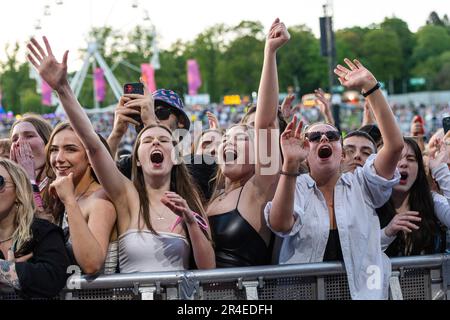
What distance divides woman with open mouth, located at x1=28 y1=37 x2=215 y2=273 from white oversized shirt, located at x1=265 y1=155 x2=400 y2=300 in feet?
1.38

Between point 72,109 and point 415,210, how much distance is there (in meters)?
2.11

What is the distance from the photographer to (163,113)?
523cm

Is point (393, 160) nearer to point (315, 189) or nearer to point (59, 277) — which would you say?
point (315, 189)

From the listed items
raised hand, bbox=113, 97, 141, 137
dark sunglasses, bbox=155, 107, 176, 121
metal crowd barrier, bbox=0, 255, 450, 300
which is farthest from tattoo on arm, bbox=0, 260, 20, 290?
dark sunglasses, bbox=155, 107, 176, 121

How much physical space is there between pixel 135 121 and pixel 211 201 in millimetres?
838

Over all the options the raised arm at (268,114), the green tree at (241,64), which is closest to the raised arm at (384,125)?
the raised arm at (268,114)

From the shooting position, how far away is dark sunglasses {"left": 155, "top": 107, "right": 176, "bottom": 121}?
523 cm

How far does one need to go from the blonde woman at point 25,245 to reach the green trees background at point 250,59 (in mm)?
54098

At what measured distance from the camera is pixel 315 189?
4.18 meters

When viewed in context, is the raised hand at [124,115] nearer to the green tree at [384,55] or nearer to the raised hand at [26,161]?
the raised hand at [26,161]

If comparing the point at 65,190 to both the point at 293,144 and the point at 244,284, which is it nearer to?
the point at 244,284

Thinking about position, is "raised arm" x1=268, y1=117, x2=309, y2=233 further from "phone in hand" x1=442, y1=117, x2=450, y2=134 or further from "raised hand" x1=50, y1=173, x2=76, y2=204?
"phone in hand" x1=442, y1=117, x2=450, y2=134

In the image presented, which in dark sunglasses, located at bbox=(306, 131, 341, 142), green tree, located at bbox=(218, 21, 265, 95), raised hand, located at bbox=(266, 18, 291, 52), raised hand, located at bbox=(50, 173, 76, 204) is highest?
green tree, located at bbox=(218, 21, 265, 95)

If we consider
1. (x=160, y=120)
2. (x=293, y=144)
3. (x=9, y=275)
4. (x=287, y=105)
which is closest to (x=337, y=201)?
(x=293, y=144)
